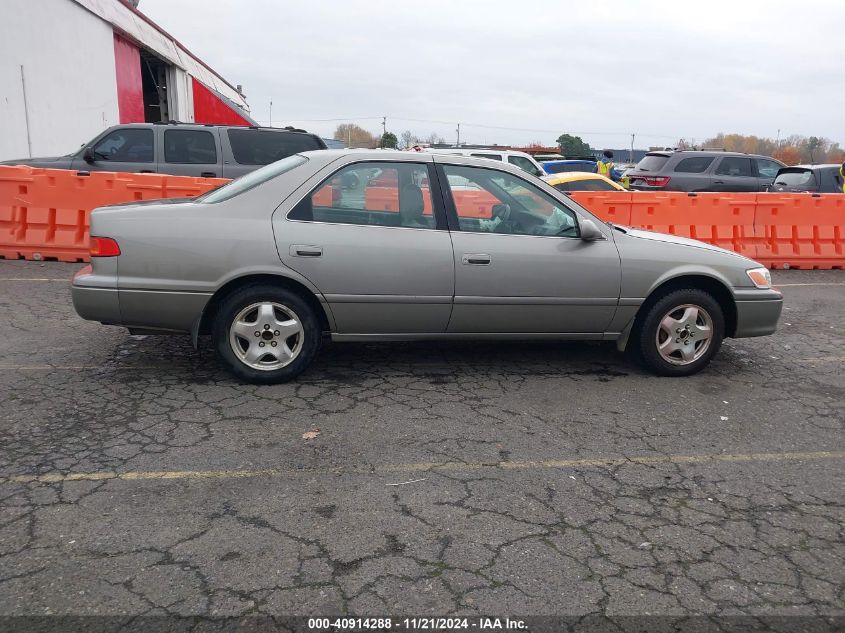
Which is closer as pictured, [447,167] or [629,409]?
[629,409]

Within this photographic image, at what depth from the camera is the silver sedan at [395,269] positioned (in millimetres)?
4617

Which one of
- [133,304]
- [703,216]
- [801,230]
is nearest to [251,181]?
[133,304]

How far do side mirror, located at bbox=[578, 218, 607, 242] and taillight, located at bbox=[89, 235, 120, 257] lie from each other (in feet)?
10.3

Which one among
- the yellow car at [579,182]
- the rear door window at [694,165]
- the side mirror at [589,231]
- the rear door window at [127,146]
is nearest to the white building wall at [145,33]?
the rear door window at [127,146]

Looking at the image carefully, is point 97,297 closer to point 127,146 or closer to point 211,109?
point 127,146

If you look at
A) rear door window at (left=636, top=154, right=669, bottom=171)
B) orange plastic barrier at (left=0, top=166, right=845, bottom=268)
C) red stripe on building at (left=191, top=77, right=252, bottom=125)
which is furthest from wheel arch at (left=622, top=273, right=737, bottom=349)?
red stripe on building at (left=191, top=77, right=252, bottom=125)

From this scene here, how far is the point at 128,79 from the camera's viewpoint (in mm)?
20656

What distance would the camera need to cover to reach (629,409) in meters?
4.68

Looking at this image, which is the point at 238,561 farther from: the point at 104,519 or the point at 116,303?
the point at 116,303

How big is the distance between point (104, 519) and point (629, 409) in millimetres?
3194

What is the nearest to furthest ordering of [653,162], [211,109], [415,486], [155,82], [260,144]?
1. [415,486]
2. [260,144]
3. [653,162]
4. [155,82]
5. [211,109]

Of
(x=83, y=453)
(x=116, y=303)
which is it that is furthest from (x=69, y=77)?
(x=83, y=453)

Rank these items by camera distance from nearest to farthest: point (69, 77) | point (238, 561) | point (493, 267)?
point (238, 561) → point (493, 267) → point (69, 77)

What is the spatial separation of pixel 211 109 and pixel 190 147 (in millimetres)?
20293
